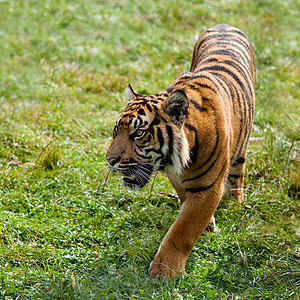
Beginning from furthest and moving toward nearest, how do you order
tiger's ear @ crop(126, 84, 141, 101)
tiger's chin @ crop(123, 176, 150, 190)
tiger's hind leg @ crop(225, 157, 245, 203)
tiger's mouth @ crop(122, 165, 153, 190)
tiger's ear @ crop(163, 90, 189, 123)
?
tiger's hind leg @ crop(225, 157, 245, 203)
tiger's ear @ crop(126, 84, 141, 101)
tiger's chin @ crop(123, 176, 150, 190)
tiger's mouth @ crop(122, 165, 153, 190)
tiger's ear @ crop(163, 90, 189, 123)

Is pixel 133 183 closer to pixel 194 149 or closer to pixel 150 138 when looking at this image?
pixel 150 138

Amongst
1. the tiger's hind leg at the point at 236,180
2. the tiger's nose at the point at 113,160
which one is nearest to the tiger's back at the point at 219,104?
the tiger's hind leg at the point at 236,180

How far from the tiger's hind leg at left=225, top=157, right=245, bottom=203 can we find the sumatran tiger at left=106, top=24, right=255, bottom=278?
0.53m

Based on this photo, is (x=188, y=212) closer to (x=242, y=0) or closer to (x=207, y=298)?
(x=207, y=298)

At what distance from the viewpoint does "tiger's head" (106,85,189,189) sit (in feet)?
10.3

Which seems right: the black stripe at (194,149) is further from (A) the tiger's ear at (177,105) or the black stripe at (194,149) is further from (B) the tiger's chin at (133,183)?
(B) the tiger's chin at (133,183)

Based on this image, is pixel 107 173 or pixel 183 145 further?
pixel 107 173

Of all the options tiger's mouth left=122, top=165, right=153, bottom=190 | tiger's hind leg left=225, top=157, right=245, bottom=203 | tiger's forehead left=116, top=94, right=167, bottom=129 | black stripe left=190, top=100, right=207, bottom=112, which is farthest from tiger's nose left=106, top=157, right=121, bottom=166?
tiger's hind leg left=225, top=157, right=245, bottom=203

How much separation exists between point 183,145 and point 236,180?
4.73 ft

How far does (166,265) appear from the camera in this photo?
3264 mm

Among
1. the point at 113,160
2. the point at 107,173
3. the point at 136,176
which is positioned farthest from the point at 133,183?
the point at 107,173

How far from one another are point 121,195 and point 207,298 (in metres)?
1.57

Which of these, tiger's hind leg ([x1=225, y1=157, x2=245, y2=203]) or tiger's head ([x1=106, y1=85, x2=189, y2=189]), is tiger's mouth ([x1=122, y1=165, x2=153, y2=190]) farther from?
tiger's hind leg ([x1=225, y1=157, x2=245, y2=203])

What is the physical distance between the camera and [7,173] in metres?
4.51
